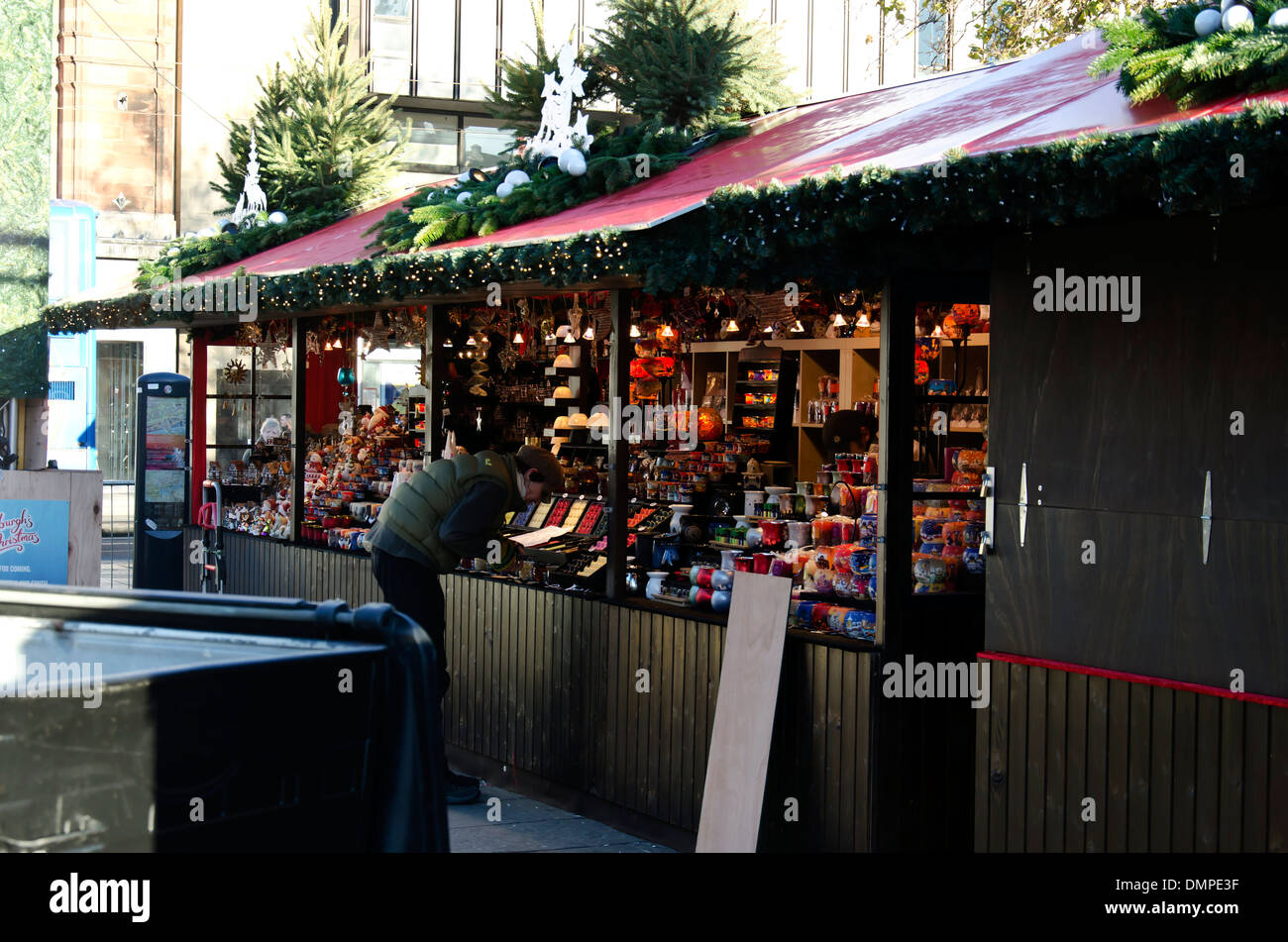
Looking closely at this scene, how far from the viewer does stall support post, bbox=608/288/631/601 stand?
8.23 metres

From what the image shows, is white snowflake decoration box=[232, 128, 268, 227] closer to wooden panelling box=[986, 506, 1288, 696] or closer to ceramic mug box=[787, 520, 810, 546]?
ceramic mug box=[787, 520, 810, 546]

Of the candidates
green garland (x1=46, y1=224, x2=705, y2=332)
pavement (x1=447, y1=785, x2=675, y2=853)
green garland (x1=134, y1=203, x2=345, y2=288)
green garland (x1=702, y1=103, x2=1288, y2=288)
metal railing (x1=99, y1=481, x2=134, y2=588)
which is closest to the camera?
green garland (x1=702, y1=103, x2=1288, y2=288)

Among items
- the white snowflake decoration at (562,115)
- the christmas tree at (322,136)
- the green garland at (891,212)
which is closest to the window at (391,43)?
the christmas tree at (322,136)

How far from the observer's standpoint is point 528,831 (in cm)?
800

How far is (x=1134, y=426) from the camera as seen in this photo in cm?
555

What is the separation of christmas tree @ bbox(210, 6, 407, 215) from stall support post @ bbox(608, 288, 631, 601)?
7054 millimetres

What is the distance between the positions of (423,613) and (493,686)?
106 centimetres

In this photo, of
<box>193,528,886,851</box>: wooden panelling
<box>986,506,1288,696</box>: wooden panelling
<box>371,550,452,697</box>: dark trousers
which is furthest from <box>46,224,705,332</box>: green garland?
<box>986,506,1288,696</box>: wooden panelling

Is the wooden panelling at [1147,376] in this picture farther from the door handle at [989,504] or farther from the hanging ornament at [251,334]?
the hanging ornament at [251,334]

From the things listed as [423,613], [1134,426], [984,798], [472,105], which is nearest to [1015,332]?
[1134,426]

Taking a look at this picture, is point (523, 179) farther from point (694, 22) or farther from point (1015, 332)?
point (1015, 332)

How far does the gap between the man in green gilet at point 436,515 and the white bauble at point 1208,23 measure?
4.33 meters

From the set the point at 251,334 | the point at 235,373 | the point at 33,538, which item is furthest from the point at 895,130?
the point at 235,373

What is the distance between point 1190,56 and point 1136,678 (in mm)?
2257
